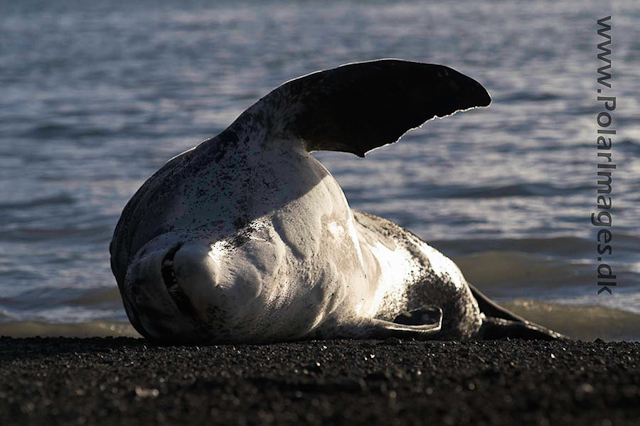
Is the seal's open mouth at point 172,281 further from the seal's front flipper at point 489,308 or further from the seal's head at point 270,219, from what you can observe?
the seal's front flipper at point 489,308

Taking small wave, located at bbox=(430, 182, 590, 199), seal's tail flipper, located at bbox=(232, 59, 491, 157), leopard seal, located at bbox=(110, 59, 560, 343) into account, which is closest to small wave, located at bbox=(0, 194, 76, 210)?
small wave, located at bbox=(430, 182, 590, 199)

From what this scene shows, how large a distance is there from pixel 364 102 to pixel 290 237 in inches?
44.2

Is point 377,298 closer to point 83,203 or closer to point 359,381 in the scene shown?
point 359,381

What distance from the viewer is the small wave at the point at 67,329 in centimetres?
686

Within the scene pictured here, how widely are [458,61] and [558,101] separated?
540 centimetres

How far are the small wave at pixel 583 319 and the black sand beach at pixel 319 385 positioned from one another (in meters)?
1.95

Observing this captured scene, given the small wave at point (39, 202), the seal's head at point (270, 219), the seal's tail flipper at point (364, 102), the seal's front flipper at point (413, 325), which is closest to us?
the seal's head at point (270, 219)

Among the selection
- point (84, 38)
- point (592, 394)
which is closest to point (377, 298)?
point (592, 394)

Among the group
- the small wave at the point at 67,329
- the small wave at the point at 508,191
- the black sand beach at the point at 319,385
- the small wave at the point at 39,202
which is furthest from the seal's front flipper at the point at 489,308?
the small wave at the point at 39,202

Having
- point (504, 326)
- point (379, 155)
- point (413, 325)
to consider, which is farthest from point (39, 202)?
point (413, 325)

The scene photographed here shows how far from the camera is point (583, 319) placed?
22.8 feet

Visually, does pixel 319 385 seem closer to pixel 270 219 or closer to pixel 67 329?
pixel 270 219

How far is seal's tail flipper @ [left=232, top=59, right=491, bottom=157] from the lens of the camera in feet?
18.0

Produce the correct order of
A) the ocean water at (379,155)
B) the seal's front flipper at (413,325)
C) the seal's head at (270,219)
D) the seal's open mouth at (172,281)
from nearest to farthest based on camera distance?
the seal's open mouth at (172,281)
the seal's head at (270,219)
the seal's front flipper at (413,325)
the ocean water at (379,155)
